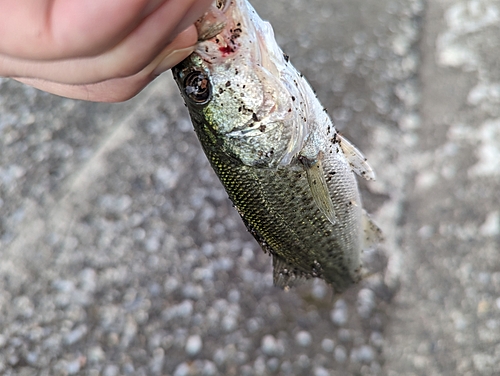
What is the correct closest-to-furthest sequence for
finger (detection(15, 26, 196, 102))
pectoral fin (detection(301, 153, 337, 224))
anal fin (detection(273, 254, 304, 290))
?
finger (detection(15, 26, 196, 102)) < pectoral fin (detection(301, 153, 337, 224)) < anal fin (detection(273, 254, 304, 290))

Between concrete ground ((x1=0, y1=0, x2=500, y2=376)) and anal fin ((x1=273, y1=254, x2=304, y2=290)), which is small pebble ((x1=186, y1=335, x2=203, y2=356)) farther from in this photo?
anal fin ((x1=273, y1=254, x2=304, y2=290))

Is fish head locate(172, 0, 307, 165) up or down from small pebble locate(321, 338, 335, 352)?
up

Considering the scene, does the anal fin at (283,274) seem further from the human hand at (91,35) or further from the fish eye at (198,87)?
the human hand at (91,35)

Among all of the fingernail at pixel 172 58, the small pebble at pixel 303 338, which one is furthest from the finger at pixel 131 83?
the small pebble at pixel 303 338

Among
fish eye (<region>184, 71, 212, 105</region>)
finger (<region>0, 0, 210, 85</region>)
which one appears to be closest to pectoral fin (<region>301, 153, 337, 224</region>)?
fish eye (<region>184, 71, 212, 105</region>)

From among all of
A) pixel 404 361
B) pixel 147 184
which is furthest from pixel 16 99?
pixel 404 361

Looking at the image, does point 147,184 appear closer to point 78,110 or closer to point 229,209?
point 229,209

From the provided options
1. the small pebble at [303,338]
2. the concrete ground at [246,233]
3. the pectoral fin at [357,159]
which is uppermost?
the pectoral fin at [357,159]

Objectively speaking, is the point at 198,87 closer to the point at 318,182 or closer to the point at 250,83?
the point at 250,83
